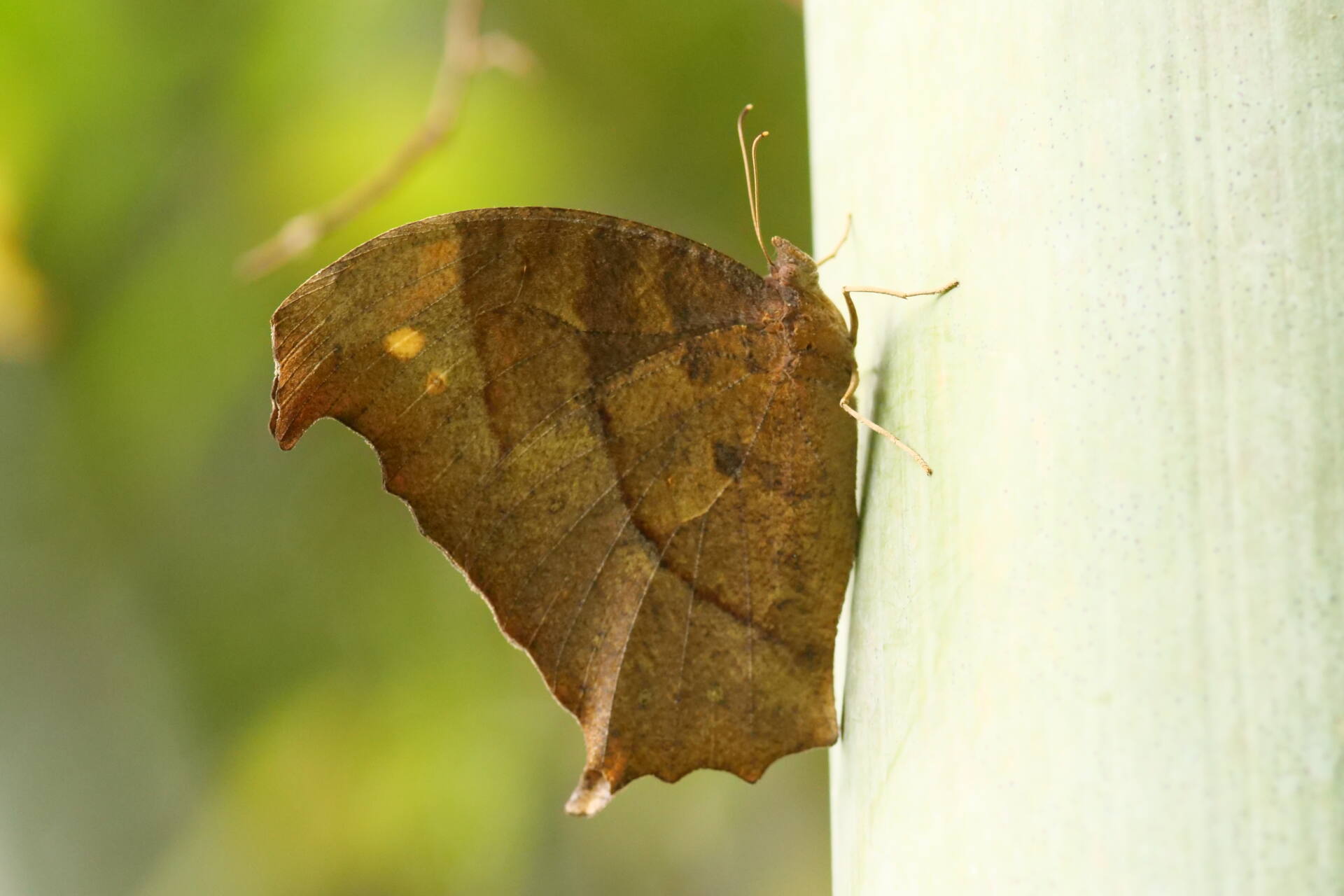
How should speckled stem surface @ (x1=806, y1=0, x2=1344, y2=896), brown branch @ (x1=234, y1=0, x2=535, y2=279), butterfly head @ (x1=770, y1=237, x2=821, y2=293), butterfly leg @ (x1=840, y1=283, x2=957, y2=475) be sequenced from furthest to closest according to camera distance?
brown branch @ (x1=234, y1=0, x2=535, y2=279), butterfly head @ (x1=770, y1=237, x2=821, y2=293), butterfly leg @ (x1=840, y1=283, x2=957, y2=475), speckled stem surface @ (x1=806, y1=0, x2=1344, y2=896)

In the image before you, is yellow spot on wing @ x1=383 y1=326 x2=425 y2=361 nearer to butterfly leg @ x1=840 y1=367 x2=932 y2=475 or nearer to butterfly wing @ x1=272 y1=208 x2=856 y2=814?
butterfly wing @ x1=272 y1=208 x2=856 y2=814

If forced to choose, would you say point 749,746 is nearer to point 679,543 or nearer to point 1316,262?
point 679,543

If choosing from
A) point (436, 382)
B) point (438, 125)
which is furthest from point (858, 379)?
point (438, 125)

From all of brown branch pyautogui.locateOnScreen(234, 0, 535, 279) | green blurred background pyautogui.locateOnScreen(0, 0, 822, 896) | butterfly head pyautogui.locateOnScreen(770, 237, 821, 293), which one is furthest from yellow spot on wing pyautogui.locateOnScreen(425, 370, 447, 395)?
green blurred background pyautogui.locateOnScreen(0, 0, 822, 896)

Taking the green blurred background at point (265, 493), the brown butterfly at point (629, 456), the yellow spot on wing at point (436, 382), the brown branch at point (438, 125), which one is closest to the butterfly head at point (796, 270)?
the brown butterfly at point (629, 456)

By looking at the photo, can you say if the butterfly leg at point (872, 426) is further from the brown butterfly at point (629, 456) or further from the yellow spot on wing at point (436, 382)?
the yellow spot on wing at point (436, 382)

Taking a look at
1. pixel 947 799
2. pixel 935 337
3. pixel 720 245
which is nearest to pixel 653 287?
pixel 935 337

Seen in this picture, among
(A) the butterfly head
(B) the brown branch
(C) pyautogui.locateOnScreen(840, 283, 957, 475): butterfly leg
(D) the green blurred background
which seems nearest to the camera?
(C) pyautogui.locateOnScreen(840, 283, 957, 475): butterfly leg

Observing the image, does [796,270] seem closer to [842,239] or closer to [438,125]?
[842,239]
